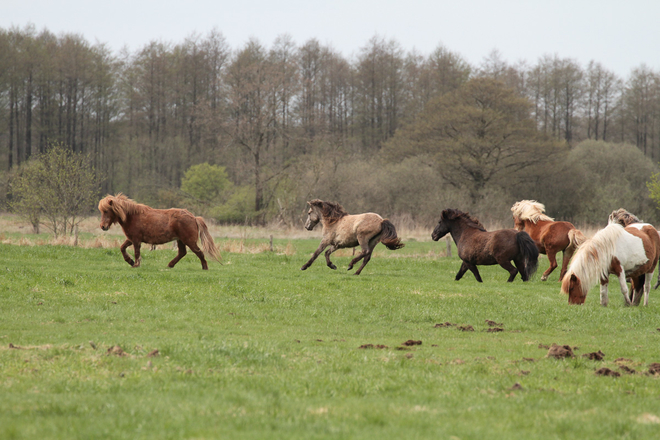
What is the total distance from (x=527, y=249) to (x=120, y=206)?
11.3 metres

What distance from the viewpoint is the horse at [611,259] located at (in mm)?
11250

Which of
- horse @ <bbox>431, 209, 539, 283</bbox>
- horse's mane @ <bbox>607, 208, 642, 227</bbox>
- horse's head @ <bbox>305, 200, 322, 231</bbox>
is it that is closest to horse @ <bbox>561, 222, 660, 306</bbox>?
horse's mane @ <bbox>607, 208, 642, 227</bbox>

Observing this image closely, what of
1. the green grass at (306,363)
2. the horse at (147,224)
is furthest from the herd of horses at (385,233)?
the green grass at (306,363)

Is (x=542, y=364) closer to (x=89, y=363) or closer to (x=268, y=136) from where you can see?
(x=89, y=363)

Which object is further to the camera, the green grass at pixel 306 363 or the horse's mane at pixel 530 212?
the horse's mane at pixel 530 212

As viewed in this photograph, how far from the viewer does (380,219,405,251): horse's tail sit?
16.8 m

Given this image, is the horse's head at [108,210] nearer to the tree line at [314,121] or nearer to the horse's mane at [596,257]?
the horse's mane at [596,257]

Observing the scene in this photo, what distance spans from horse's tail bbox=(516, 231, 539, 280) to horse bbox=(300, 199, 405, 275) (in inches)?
134

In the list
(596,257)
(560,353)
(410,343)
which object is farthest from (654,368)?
(596,257)

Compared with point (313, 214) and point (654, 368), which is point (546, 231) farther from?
point (654, 368)

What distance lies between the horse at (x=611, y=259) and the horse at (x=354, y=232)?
6.07m

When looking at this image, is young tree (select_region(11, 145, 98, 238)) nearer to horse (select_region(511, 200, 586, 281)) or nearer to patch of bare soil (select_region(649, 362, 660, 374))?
horse (select_region(511, 200, 586, 281))

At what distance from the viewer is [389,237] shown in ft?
55.5

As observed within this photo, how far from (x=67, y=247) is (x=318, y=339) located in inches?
645
